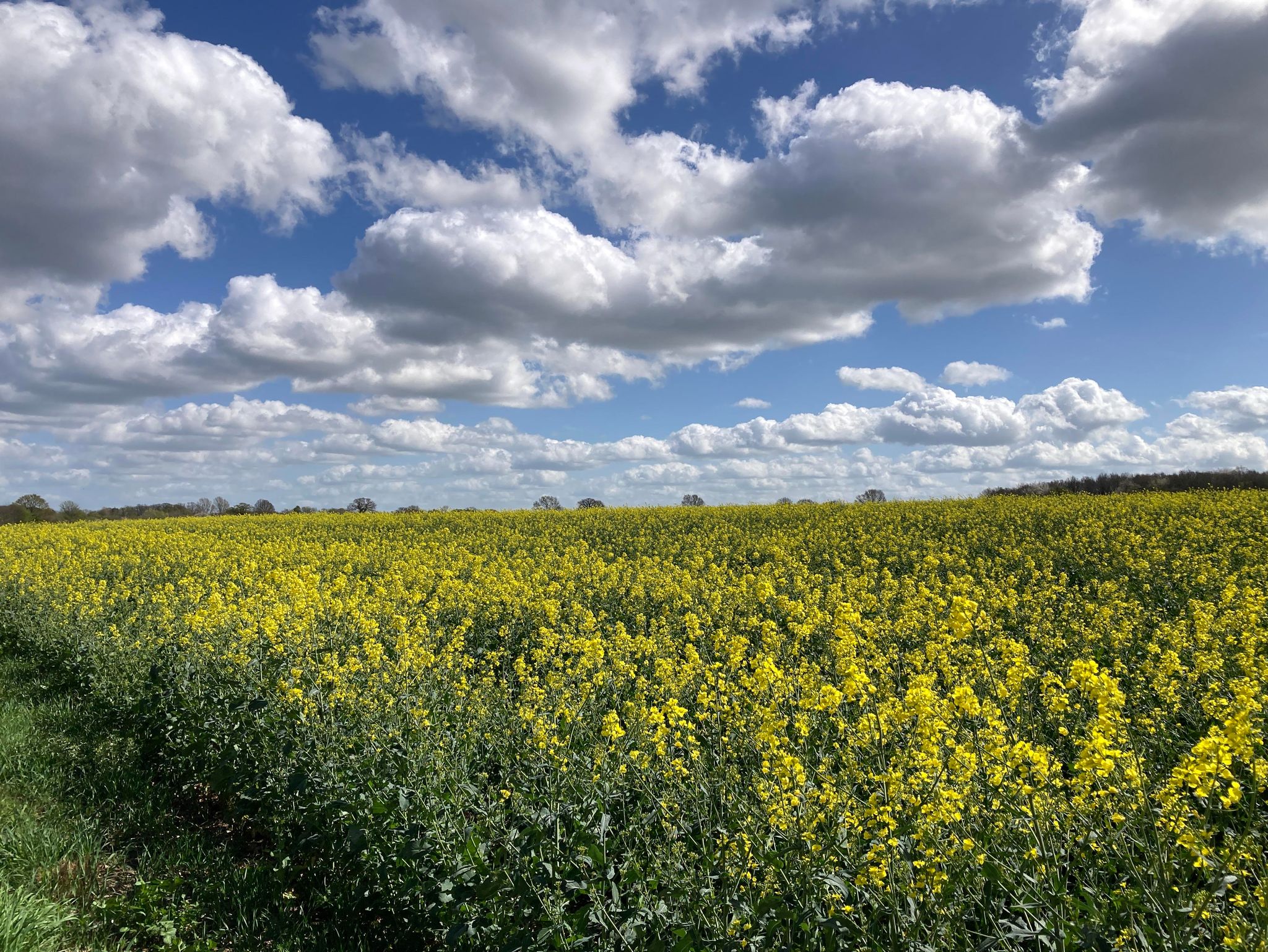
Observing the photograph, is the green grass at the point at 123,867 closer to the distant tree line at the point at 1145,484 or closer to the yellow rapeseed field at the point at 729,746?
the yellow rapeseed field at the point at 729,746

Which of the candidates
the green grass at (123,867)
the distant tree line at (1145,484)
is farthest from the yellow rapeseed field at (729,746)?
the distant tree line at (1145,484)

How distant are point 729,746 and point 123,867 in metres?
4.86

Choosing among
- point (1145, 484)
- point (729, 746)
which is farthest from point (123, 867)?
point (1145, 484)

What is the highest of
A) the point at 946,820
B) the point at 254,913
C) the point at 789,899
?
the point at 946,820

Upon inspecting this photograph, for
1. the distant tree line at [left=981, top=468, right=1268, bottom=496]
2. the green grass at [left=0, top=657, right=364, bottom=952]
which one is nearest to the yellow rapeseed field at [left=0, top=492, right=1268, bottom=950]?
the green grass at [left=0, top=657, right=364, bottom=952]

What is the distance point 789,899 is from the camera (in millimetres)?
3529

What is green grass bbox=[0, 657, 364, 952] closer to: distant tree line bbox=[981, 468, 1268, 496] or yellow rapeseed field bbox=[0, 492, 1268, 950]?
yellow rapeseed field bbox=[0, 492, 1268, 950]

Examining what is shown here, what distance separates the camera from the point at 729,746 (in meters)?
4.93

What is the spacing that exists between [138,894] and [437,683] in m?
2.59

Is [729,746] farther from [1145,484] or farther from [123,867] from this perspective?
[1145,484]

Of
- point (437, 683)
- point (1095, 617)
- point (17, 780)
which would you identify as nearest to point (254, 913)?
point (437, 683)

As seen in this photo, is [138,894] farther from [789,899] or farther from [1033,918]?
[1033,918]

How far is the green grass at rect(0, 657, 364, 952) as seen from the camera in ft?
16.0

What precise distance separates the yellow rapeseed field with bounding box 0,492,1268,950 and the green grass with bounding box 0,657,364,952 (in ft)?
0.88
